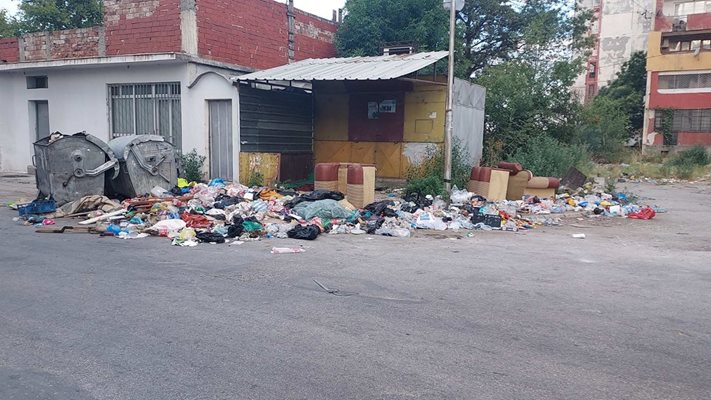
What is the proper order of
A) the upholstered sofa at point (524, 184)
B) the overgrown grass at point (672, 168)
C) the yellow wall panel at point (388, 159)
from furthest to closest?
the overgrown grass at point (672, 168) → the yellow wall panel at point (388, 159) → the upholstered sofa at point (524, 184)

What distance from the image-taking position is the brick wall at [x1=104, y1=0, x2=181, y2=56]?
15.7m

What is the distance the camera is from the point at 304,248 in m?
8.01

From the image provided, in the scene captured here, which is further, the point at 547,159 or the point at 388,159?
the point at 547,159

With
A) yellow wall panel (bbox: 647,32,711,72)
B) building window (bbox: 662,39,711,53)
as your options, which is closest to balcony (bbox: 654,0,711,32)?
building window (bbox: 662,39,711,53)

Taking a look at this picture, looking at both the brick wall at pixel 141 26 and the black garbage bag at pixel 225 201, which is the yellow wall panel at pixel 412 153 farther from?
the brick wall at pixel 141 26

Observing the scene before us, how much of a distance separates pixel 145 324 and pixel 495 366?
2.83 m

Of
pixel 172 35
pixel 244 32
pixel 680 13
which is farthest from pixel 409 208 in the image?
pixel 680 13

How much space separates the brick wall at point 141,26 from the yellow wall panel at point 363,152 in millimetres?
5815

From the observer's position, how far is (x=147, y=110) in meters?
16.0

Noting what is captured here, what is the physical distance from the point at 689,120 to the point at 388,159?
28164mm

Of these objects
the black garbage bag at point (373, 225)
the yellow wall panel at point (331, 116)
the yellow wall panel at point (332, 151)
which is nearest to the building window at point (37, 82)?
the yellow wall panel at point (331, 116)

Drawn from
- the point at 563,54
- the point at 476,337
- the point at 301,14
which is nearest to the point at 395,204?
Result: the point at 476,337

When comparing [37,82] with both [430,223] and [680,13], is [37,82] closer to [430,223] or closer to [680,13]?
[430,223]

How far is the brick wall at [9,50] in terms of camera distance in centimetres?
1867
